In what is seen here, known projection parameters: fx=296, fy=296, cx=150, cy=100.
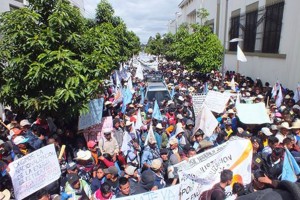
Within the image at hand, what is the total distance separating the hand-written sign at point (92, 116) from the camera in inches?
290

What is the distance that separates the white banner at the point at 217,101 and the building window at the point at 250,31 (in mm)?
12387

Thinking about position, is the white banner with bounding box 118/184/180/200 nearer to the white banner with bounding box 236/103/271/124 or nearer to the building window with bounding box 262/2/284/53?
the white banner with bounding box 236/103/271/124

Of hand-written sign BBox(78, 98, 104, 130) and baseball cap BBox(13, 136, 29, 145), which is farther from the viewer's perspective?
hand-written sign BBox(78, 98, 104, 130)

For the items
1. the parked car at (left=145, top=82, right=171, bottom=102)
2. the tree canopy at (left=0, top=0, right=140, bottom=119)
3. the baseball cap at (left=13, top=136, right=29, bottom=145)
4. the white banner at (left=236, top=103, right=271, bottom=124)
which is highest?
the tree canopy at (left=0, top=0, right=140, bottom=119)

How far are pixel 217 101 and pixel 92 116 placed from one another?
365 cm

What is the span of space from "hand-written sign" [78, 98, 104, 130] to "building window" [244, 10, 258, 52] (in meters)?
14.9

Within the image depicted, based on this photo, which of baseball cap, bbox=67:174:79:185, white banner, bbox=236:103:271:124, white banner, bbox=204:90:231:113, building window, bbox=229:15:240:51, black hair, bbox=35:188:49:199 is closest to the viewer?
black hair, bbox=35:188:49:199

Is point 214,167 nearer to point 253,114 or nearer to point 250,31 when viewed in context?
point 253,114

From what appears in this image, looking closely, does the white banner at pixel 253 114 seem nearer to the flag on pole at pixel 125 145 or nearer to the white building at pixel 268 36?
the flag on pole at pixel 125 145

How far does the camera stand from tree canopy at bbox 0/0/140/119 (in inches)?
228

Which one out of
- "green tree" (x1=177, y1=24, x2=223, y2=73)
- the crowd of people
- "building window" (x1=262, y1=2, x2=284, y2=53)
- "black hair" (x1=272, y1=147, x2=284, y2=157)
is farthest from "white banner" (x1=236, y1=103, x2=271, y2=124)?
"green tree" (x1=177, y1=24, x2=223, y2=73)

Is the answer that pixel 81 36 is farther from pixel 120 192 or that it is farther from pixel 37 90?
pixel 120 192

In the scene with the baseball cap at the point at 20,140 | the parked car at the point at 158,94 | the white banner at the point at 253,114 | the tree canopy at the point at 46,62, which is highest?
the tree canopy at the point at 46,62

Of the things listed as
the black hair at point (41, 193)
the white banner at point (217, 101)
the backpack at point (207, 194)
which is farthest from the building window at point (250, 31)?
the black hair at point (41, 193)
